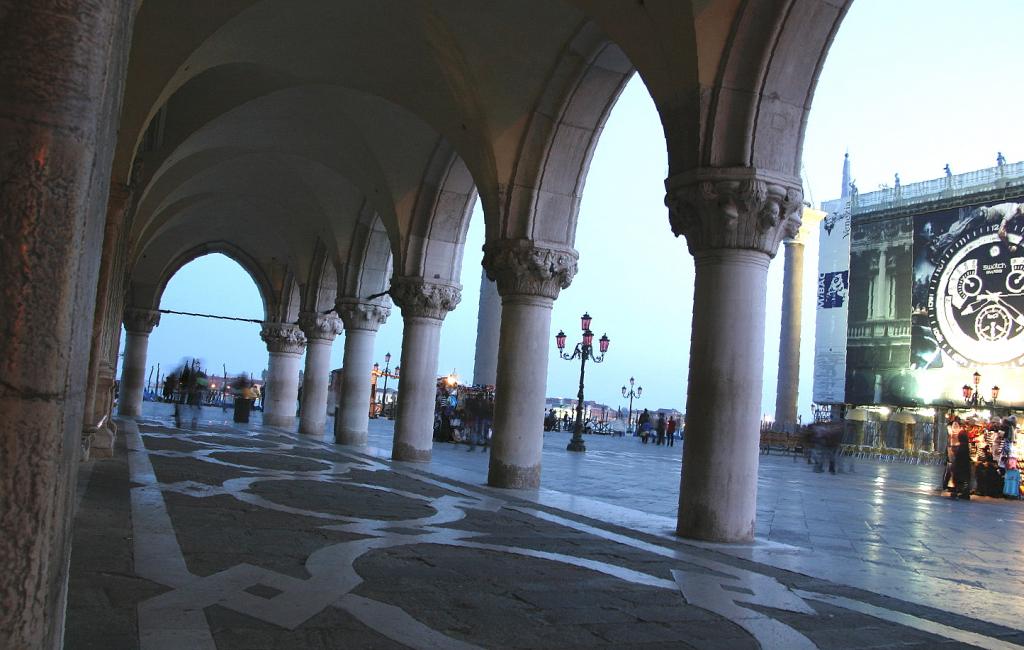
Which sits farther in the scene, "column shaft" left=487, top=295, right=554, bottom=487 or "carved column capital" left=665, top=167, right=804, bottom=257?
"column shaft" left=487, top=295, right=554, bottom=487

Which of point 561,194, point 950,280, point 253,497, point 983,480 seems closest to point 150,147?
point 561,194

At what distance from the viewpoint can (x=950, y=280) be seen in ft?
117

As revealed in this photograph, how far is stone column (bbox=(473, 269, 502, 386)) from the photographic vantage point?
87.3ft

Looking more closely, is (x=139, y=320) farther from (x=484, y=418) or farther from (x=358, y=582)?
(x=358, y=582)

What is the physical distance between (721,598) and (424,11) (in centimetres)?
838

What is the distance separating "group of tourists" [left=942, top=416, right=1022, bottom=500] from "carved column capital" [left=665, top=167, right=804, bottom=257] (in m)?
8.44

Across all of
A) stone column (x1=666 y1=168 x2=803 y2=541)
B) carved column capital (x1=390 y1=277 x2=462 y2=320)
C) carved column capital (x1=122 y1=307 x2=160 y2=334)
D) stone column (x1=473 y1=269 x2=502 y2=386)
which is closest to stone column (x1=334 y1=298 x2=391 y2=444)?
carved column capital (x1=390 y1=277 x2=462 y2=320)

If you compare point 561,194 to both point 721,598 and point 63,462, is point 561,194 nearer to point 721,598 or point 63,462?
point 721,598

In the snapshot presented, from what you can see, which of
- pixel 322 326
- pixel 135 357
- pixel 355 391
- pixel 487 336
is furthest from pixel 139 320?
pixel 355 391

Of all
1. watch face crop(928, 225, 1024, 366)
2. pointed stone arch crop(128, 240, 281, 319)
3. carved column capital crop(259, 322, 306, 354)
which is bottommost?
carved column capital crop(259, 322, 306, 354)

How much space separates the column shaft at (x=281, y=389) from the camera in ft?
80.3

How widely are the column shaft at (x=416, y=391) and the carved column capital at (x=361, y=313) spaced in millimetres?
4072

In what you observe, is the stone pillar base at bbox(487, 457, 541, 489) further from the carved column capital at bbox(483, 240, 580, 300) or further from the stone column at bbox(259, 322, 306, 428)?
the stone column at bbox(259, 322, 306, 428)

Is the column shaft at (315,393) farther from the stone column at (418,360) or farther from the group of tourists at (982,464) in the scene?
the group of tourists at (982,464)
